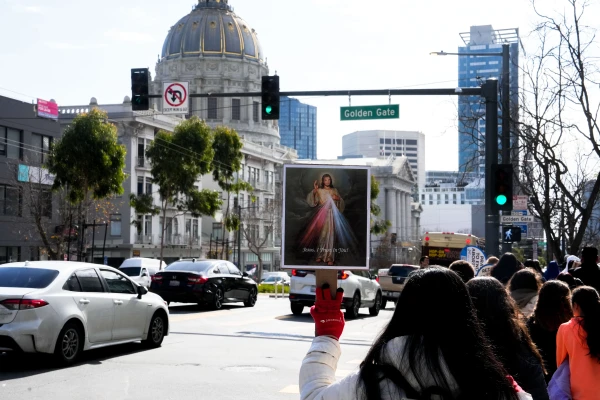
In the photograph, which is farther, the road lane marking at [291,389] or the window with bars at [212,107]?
the window with bars at [212,107]

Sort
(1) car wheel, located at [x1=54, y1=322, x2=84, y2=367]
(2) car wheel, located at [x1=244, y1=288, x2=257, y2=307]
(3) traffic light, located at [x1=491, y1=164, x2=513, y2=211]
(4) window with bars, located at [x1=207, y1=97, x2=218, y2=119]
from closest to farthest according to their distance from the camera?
(1) car wheel, located at [x1=54, y1=322, x2=84, y2=367] < (3) traffic light, located at [x1=491, y1=164, x2=513, y2=211] < (2) car wheel, located at [x1=244, y1=288, x2=257, y2=307] < (4) window with bars, located at [x1=207, y1=97, x2=218, y2=119]

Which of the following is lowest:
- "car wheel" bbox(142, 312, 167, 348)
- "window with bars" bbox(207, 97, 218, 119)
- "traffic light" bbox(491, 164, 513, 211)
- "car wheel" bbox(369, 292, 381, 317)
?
"car wheel" bbox(369, 292, 381, 317)

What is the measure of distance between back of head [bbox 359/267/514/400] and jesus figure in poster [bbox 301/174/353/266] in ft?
4.82

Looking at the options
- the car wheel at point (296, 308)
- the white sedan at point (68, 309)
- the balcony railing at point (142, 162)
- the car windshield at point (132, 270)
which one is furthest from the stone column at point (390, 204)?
the white sedan at point (68, 309)

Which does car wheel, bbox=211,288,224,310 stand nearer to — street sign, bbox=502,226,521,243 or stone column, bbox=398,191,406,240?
street sign, bbox=502,226,521,243

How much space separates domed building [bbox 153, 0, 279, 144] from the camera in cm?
12688

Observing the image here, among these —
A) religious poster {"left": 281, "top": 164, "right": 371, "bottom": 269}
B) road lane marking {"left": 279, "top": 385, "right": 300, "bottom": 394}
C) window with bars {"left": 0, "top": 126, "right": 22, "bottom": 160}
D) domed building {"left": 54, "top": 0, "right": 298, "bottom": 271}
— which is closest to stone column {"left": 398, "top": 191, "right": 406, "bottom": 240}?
domed building {"left": 54, "top": 0, "right": 298, "bottom": 271}

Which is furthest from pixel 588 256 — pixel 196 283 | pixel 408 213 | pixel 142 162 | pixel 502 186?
pixel 408 213

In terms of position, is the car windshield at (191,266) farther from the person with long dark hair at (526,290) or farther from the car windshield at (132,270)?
the person with long dark hair at (526,290)

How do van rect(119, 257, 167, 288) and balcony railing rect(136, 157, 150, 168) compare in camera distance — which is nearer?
van rect(119, 257, 167, 288)

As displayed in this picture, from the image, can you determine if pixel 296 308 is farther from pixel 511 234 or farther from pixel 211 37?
pixel 211 37

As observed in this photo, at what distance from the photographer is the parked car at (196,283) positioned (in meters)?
24.6

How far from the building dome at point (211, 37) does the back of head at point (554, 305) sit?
123780 millimetres

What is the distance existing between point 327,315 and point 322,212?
43.9 inches
